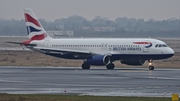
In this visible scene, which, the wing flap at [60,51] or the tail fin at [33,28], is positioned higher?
the tail fin at [33,28]

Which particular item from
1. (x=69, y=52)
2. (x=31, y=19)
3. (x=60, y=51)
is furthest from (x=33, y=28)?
(x=69, y=52)

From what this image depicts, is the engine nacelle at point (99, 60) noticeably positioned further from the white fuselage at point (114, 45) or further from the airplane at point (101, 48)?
Answer: the white fuselage at point (114, 45)

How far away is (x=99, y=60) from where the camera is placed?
59000 mm

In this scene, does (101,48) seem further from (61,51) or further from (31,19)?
(31,19)

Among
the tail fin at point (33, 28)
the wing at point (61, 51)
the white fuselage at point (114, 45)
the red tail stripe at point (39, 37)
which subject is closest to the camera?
the white fuselage at point (114, 45)

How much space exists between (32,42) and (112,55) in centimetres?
945

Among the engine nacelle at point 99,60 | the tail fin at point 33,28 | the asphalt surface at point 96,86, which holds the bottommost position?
the asphalt surface at point 96,86

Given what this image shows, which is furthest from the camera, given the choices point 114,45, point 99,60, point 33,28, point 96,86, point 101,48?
point 33,28

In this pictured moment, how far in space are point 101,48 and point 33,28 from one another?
8.40 m

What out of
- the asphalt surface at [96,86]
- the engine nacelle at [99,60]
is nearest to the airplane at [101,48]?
the engine nacelle at [99,60]

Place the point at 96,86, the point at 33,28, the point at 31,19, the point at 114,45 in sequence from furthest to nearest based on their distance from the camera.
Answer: the point at 31,19
the point at 33,28
the point at 114,45
the point at 96,86

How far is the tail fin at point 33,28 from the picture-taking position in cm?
6512

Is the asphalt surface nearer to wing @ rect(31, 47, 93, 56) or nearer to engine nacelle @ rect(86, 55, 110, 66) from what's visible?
engine nacelle @ rect(86, 55, 110, 66)

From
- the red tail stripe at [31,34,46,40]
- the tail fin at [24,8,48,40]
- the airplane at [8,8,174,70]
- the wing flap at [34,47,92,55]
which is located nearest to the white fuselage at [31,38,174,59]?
the airplane at [8,8,174,70]
